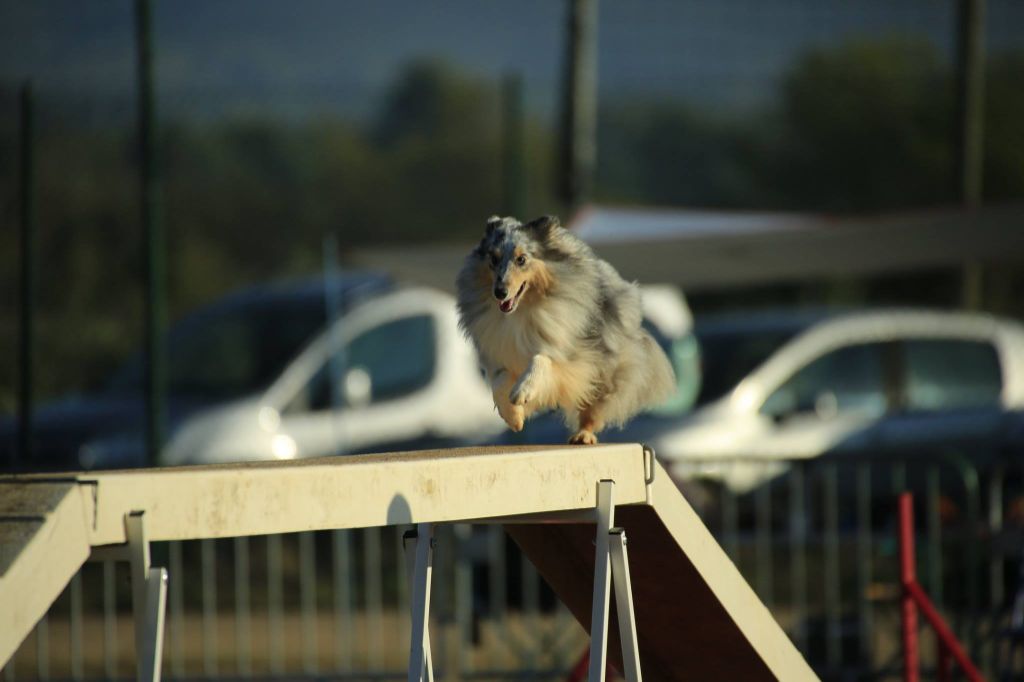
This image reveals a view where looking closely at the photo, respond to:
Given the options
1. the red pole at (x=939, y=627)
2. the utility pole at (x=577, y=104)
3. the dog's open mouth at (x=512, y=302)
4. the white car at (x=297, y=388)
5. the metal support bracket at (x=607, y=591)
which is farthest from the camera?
the utility pole at (x=577, y=104)

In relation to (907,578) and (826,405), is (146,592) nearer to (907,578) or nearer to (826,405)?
(907,578)

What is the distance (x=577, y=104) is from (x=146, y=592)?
1144 cm

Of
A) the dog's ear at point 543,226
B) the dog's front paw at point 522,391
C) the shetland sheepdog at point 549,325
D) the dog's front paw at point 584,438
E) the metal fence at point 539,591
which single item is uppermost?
the dog's ear at point 543,226

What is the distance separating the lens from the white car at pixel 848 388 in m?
10.8

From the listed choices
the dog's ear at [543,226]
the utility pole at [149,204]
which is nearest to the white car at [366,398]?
the utility pole at [149,204]

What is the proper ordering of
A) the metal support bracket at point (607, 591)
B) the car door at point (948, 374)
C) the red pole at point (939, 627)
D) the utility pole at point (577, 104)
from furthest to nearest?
the utility pole at point (577, 104) → the car door at point (948, 374) → the red pole at point (939, 627) → the metal support bracket at point (607, 591)

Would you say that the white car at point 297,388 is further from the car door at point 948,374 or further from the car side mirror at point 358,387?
the car door at point 948,374

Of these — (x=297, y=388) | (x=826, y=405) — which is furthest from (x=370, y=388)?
(x=826, y=405)

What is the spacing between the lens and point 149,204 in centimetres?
934

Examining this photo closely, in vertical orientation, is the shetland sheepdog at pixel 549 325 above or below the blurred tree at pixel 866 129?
below

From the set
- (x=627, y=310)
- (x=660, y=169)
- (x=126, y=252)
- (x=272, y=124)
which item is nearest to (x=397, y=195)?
(x=272, y=124)

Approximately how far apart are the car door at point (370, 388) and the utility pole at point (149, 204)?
Answer: 1695 mm

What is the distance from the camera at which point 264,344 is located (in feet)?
37.3

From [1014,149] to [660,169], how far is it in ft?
48.1
